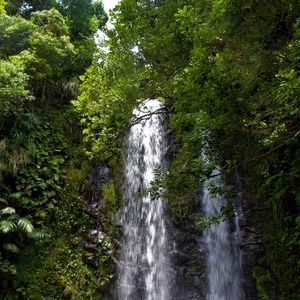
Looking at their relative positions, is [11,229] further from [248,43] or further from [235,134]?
[248,43]

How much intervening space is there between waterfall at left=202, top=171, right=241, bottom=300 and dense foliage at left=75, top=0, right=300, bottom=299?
32.6 inches

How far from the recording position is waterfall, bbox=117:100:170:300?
23.5 ft

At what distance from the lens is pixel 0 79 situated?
6938 millimetres

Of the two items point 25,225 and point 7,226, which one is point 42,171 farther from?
point 7,226

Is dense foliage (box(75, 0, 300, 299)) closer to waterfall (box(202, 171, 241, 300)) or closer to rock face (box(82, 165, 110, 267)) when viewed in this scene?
waterfall (box(202, 171, 241, 300))

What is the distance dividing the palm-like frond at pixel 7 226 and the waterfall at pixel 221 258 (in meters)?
→ 4.00

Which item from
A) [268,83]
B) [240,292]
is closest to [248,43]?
[268,83]

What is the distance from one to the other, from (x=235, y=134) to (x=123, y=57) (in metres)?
2.29

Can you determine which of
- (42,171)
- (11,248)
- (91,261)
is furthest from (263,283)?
(42,171)

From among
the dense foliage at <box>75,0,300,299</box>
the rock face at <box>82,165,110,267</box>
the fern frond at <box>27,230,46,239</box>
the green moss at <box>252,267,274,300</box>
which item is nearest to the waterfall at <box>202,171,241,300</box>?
the green moss at <box>252,267,274,300</box>

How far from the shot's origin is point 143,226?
25.9 feet

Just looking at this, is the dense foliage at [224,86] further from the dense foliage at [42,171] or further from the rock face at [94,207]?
the rock face at [94,207]

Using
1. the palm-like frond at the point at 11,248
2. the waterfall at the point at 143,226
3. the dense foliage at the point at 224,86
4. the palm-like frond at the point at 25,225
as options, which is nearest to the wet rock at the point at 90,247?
the waterfall at the point at 143,226

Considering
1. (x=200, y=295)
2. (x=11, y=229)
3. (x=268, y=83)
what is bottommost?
(x=200, y=295)
